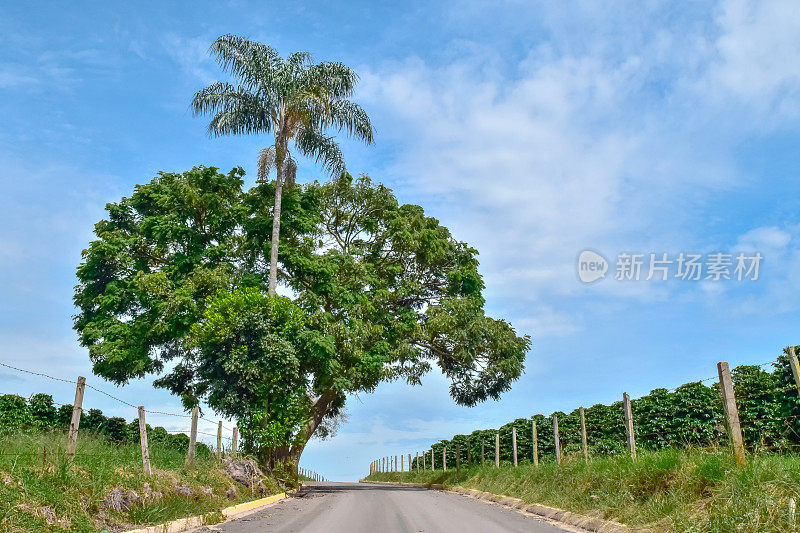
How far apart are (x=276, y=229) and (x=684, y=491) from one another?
18448mm

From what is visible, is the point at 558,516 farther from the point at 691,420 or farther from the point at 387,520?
the point at 691,420

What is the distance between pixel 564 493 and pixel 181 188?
20305 millimetres

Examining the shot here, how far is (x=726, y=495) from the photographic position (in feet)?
27.7

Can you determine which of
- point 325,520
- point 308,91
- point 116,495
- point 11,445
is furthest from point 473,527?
point 308,91

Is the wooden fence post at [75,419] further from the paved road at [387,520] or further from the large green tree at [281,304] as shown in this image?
the large green tree at [281,304]

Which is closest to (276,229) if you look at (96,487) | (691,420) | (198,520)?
(198,520)

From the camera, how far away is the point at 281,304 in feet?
71.1

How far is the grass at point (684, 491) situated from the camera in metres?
7.62

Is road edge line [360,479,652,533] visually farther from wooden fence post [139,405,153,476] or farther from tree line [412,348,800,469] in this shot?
wooden fence post [139,405,153,476]

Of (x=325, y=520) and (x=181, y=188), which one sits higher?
(x=181, y=188)

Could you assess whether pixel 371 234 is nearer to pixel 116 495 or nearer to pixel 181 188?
pixel 181 188

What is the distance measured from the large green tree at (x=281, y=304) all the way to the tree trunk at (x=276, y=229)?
3.05 feet

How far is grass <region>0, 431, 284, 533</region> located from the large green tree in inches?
266

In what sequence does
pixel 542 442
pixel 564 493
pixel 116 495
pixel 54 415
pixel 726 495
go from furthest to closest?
pixel 542 442 < pixel 54 415 < pixel 564 493 < pixel 116 495 < pixel 726 495
